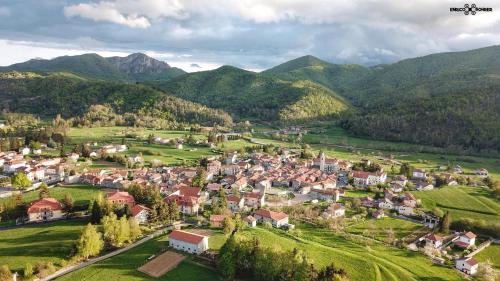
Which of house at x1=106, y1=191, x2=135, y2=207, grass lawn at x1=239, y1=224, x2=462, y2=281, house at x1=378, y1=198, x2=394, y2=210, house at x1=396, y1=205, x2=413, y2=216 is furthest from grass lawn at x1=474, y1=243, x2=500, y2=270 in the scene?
house at x1=106, y1=191, x2=135, y2=207

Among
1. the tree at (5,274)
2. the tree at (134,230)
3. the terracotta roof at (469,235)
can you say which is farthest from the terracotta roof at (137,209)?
the terracotta roof at (469,235)

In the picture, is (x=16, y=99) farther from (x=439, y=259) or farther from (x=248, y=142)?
(x=439, y=259)

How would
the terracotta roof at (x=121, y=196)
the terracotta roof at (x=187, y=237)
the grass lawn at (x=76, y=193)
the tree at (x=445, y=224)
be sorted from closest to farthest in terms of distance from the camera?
the terracotta roof at (x=187, y=237), the tree at (x=445, y=224), the terracotta roof at (x=121, y=196), the grass lawn at (x=76, y=193)

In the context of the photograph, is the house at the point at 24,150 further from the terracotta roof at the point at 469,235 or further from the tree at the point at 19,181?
the terracotta roof at the point at 469,235

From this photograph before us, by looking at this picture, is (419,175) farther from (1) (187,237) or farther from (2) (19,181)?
(2) (19,181)

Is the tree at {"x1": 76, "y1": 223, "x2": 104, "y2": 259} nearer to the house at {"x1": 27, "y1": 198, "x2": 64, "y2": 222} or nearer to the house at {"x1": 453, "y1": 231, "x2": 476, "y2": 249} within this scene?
the house at {"x1": 27, "y1": 198, "x2": 64, "y2": 222}

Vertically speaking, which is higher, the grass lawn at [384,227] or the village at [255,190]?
the village at [255,190]
